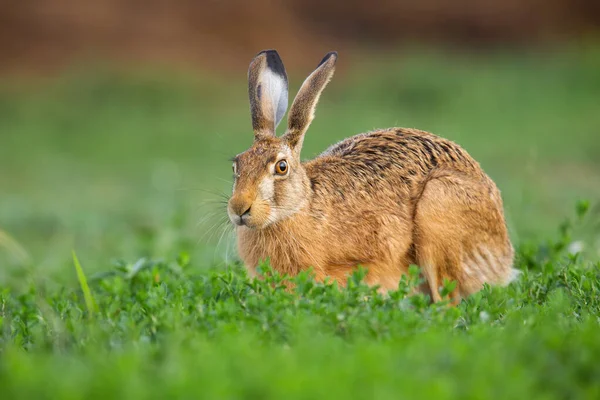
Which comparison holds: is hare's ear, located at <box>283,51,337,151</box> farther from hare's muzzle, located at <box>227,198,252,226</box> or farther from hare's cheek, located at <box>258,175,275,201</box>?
hare's muzzle, located at <box>227,198,252,226</box>

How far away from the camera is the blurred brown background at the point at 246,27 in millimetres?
24203

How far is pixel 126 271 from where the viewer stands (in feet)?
18.0

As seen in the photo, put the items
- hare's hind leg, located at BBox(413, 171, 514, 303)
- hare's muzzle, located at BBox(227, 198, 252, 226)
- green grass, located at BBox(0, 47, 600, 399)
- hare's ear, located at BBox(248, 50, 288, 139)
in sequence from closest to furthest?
green grass, located at BBox(0, 47, 600, 399) < hare's muzzle, located at BBox(227, 198, 252, 226) < hare's hind leg, located at BBox(413, 171, 514, 303) < hare's ear, located at BBox(248, 50, 288, 139)

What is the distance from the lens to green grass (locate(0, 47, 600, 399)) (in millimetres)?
3070

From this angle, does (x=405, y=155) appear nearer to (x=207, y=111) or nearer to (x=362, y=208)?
(x=362, y=208)

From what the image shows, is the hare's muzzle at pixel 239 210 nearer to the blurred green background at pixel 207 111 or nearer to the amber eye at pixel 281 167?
the amber eye at pixel 281 167

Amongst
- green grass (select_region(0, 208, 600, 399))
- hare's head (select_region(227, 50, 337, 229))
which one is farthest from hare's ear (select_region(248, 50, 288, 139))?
green grass (select_region(0, 208, 600, 399))

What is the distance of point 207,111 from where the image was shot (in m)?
20.2

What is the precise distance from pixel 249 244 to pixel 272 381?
2.72m

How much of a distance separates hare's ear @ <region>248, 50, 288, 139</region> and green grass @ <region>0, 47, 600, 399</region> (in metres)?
0.75

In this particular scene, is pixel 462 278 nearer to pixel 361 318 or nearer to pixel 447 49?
pixel 361 318

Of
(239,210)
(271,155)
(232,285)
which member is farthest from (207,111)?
(232,285)

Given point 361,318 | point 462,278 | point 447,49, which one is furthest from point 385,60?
point 361,318

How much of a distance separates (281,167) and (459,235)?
1.21m
